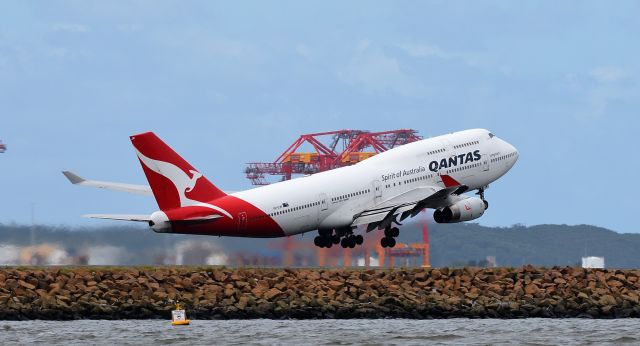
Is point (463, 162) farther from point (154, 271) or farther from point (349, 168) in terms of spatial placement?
point (154, 271)

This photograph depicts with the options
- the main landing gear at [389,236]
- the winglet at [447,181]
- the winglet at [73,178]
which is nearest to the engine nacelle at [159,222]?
the winglet at [73,178]

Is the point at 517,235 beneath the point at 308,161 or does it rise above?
beneath

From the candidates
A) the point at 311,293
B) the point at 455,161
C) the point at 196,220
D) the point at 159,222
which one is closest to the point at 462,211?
the point at 455,161

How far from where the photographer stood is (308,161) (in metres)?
167

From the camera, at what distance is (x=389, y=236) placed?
88.1 metres

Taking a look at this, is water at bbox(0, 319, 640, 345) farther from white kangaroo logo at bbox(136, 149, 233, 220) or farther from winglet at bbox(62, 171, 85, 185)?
winglet at bbox(62, 171, 85, 185)

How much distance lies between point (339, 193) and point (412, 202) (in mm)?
4368

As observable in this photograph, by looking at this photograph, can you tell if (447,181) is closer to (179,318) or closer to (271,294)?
(271,294)

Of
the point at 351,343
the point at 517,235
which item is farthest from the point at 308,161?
the point at 351,343

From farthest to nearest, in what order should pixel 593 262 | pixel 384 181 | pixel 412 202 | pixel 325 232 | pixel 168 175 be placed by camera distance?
pixel 593 262 < pixel 412 202 < pixel 384 181 < pixel 325 232 < pixel 168 175

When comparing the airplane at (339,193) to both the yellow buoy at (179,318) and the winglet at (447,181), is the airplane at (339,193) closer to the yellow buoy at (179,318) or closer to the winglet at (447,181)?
the winglet at (447,181)

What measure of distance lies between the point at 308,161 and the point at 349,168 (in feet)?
265

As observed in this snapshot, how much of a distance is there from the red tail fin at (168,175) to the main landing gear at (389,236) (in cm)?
1216

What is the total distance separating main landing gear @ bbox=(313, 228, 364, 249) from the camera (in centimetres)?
8600
